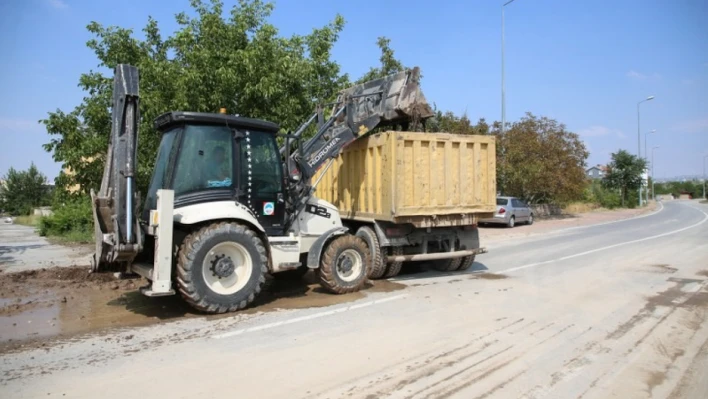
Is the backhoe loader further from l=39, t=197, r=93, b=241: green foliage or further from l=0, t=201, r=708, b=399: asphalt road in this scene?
l=39, t=197, r=93, b=241: green foliage

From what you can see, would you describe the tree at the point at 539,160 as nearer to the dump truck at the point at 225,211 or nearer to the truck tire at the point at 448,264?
the truck tire at the point at 448,264

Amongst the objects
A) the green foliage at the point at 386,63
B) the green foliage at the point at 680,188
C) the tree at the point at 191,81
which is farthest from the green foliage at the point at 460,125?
the green foliage at the point at 680,188

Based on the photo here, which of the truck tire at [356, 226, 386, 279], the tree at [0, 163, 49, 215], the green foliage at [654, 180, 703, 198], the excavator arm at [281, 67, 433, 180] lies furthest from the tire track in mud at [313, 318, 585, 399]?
the green foliage at [654, 180, 703, 198]

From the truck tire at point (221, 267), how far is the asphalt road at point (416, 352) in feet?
0.87

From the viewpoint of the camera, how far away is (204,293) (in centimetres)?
629

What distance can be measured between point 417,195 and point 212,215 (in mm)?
3772

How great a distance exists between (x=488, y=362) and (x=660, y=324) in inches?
118

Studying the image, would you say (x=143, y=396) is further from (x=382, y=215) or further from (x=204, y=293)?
→ (x=382, y=215)

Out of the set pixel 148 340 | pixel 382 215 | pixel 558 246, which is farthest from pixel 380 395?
pixel 558 246

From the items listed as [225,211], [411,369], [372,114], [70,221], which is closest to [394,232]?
[372,114]

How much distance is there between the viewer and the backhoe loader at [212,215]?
6168 millimetres

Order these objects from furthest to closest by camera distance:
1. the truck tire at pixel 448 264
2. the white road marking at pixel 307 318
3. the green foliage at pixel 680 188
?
the green foliage at pixel 680 188 → the truck tire at pixel 448 264 → the white road marking at pixel 307 318

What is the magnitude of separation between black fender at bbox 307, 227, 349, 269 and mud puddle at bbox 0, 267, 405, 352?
1.85 ft

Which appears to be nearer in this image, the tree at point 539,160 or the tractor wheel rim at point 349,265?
the tractor wheel rim at point 349,265
